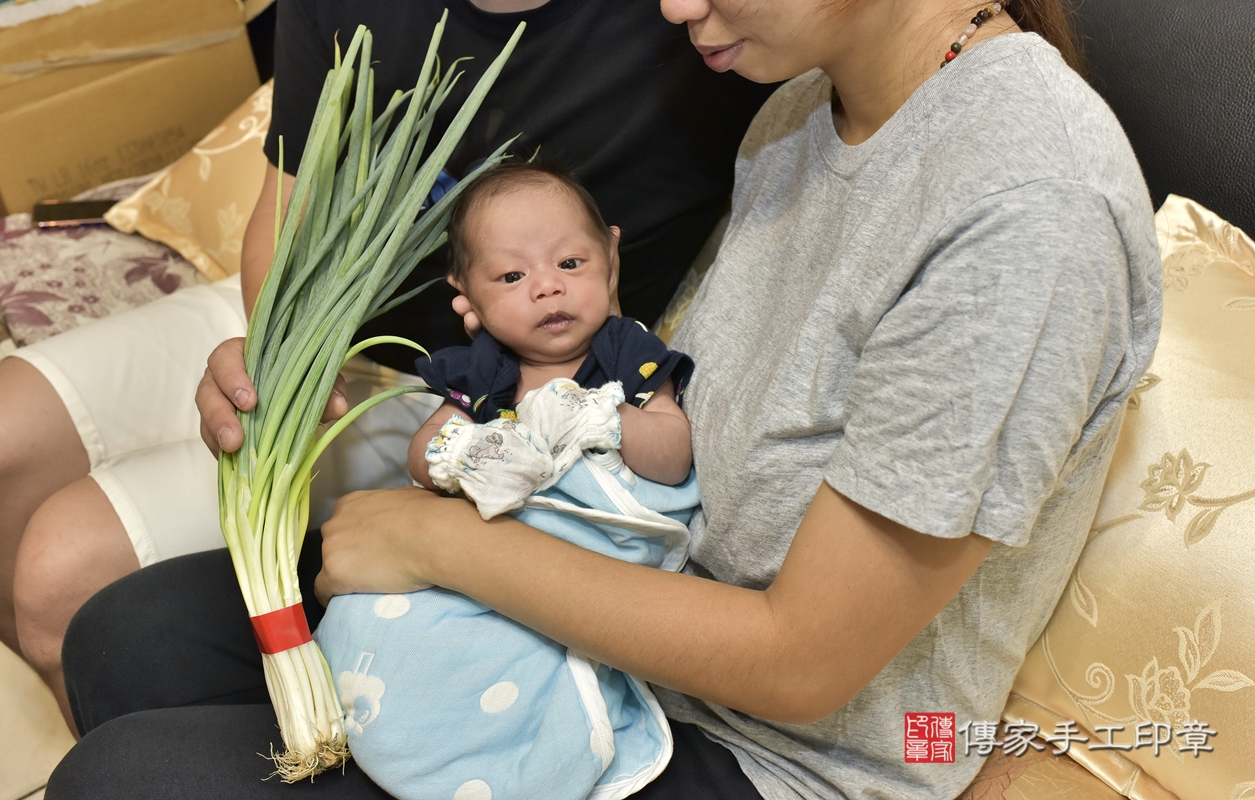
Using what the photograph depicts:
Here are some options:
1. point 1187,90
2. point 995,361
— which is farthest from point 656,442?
point 1187,90

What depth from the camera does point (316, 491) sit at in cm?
138

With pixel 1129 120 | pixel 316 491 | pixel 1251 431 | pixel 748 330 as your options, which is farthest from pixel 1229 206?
pixel 316 491

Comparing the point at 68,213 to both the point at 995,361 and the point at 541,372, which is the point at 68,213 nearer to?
the point at 541,372

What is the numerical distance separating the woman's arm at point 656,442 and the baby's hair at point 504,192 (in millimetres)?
260

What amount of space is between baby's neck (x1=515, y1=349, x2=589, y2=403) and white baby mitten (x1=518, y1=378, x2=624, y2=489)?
10 centimetres

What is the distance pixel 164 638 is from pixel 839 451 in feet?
2.95

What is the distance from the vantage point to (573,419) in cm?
99

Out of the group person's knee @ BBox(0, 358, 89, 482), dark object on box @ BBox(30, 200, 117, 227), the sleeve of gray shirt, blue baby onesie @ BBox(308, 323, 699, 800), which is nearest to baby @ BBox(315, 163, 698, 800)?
blue baby onesie @ BBox(308, 323, 699, 800)

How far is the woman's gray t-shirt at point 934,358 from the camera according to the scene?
0.66 m

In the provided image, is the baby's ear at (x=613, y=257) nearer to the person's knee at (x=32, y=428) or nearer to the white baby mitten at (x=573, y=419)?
the white baby mitten at (x=573, y=419)

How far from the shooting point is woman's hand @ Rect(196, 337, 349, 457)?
101 centimetres

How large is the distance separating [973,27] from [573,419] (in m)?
0.57

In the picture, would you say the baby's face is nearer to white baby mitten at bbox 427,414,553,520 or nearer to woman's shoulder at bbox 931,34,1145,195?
white baby mitten at bbox 427,414,553,520

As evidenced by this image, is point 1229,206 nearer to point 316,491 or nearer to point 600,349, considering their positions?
point 600,349
